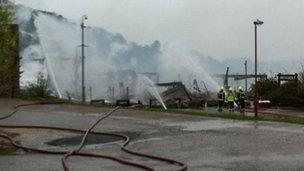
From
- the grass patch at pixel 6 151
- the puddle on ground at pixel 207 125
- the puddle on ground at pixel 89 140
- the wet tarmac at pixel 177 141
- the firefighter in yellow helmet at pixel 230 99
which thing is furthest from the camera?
the firefighter in yellow helmet at pixel 230 99

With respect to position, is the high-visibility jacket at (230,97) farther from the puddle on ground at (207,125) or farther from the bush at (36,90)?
the puddle on ground at (207,125)

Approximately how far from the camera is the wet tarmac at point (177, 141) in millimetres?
12648

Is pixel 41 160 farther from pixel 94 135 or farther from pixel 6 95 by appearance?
pixel 6 95

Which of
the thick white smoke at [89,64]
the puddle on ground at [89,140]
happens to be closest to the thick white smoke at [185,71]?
the thick white smoke at [89,64]

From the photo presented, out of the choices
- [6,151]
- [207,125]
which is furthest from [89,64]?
[6,151]

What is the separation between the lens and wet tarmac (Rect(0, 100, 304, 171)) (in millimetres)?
12648

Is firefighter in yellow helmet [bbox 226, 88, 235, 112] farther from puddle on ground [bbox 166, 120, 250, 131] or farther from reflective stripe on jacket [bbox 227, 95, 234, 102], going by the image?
puddle on ground [bbox 166, 120, 250, 131]

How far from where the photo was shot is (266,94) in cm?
4462

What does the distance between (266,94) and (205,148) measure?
3040 centimetres

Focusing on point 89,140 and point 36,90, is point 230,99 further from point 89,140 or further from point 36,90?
point 89,140

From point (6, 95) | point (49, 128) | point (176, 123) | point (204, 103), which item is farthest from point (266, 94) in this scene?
point (49, 128)

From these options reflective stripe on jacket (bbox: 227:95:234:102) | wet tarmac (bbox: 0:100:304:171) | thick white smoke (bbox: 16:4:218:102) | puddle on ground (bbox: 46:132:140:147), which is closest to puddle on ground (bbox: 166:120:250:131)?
wet tarmac (bbox: 0:100:304:171)

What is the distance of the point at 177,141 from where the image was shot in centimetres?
1659

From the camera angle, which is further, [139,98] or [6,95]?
[139,98]
